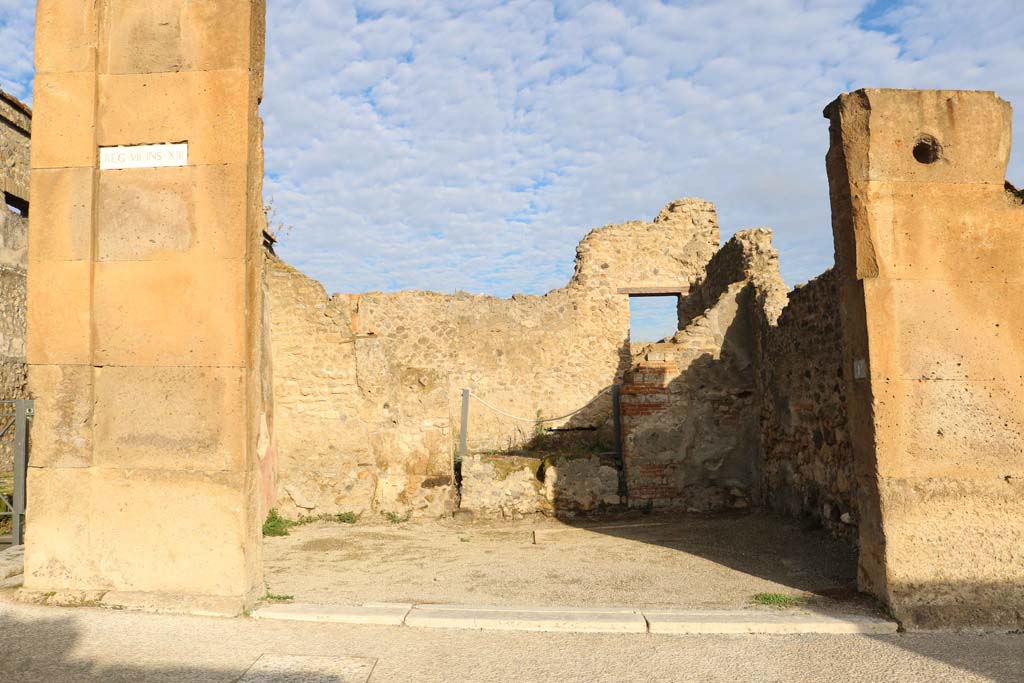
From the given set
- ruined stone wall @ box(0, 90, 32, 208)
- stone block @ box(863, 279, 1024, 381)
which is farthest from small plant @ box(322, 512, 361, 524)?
ruined stone wall @ box(0, 90, 32, 208)

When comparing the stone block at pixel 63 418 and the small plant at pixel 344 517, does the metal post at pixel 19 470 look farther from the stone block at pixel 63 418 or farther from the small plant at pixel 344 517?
the small plant at pixel 344 517

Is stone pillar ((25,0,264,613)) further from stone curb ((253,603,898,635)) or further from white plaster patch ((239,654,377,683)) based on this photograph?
white plaster patch ((239,654,377,683))

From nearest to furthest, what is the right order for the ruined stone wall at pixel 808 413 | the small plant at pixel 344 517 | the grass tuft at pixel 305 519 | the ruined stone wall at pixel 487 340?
the ruined stone wall at pixel 808 413 → the grass tuft at pixel 305 519 → the small plant at pixel 344 517 → the ruined stone wall at pixel 487 340

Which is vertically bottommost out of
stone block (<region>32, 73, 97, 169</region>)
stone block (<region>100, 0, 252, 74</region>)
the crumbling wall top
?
stone block (<region>32, 73, 97, 169</region>)

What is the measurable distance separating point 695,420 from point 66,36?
7.15 meters

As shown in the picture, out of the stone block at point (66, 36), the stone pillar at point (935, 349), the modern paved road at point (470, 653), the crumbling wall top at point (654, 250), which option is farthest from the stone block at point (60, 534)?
the crumbling wall top at point (654, 250)

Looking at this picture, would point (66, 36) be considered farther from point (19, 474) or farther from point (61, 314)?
point (19, 474)

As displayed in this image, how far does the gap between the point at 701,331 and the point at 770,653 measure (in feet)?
17.6

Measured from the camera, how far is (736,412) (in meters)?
8.25

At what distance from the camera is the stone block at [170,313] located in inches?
163

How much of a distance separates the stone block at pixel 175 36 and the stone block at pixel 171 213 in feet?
2.27

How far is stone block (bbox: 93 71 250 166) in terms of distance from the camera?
420 centimetres

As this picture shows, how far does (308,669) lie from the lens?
3213 millimetres

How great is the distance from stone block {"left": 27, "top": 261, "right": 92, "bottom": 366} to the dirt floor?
7.30 ft
